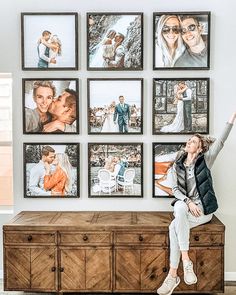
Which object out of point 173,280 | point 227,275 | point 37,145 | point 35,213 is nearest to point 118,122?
point 37,145

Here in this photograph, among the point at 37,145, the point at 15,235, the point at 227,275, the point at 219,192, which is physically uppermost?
the point at 37,145

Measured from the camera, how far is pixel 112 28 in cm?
422

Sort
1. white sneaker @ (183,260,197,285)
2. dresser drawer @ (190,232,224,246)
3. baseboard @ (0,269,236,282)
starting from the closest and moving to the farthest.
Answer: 1. white sneaker @ (183,260,197,285)
2. dresser drawer @ (190,232,224,246)
3. baseboard @ (0,269,236,282)

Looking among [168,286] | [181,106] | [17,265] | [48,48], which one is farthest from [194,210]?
[48,48]

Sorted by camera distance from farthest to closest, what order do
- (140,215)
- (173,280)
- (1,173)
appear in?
(1,173), (140,215), (173,280)

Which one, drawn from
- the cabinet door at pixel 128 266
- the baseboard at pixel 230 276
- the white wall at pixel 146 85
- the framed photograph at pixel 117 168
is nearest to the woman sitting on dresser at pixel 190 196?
the cabinet door at pixel 128 266

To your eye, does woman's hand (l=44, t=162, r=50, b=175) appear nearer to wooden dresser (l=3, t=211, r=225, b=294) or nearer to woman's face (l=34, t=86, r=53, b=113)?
woman's face (l=34, t=86, r=53, b=113)

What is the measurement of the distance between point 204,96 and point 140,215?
1319 millimetres

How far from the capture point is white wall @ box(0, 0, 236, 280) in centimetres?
422

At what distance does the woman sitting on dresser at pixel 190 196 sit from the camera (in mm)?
3639

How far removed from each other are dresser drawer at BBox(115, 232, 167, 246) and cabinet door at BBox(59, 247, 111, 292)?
146 mm

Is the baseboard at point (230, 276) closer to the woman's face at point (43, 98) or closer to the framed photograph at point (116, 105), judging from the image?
the framed photograph at point (116, 105)

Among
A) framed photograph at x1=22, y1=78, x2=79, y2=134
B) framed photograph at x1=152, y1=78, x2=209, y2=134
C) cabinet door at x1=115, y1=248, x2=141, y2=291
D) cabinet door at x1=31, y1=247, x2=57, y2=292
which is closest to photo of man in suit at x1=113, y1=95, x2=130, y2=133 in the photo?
framed photograph at x1=152, y1=78, x2=209, y2=134

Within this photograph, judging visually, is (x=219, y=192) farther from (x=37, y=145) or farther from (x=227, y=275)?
(x=37, y=145)
